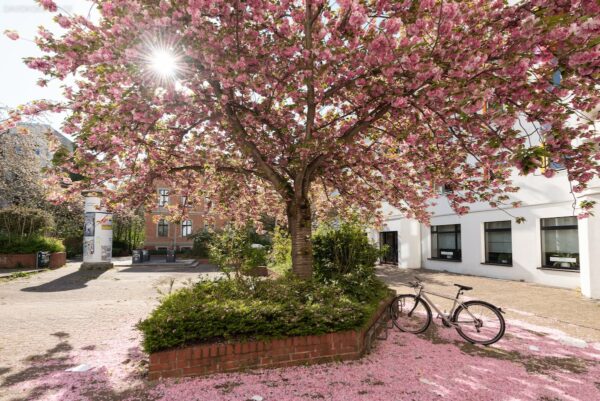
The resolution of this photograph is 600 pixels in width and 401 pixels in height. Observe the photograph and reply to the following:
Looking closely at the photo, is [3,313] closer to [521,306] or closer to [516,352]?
[516,352]

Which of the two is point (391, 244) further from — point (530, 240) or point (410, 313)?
point (410, 313)

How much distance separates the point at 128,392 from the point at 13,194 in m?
22.9

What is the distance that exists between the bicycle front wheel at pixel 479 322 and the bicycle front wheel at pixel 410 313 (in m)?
0.57

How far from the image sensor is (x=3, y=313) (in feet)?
28.8

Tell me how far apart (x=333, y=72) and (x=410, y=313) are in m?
4.94

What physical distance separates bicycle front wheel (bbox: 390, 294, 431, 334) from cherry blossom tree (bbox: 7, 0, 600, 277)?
6.51ft

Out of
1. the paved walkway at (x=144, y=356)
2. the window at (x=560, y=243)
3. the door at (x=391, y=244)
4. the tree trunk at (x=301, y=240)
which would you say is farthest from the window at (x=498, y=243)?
the tree trunk at (x=301, y=240)

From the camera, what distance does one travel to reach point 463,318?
6262mm

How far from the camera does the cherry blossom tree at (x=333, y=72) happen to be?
4488 mm

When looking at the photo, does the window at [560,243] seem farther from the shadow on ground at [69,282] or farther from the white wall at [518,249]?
the shadow on ground at [69,282]

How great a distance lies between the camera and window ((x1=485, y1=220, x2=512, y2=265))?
50.9 ft

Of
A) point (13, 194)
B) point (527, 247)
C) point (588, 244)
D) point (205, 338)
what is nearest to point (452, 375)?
point (205, 338)

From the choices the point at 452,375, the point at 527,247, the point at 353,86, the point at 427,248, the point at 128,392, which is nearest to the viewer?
the point at 128,392

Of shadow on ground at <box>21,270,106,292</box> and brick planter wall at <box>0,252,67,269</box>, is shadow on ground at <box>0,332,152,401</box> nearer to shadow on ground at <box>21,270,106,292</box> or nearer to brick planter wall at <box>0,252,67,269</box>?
shadow on ground at <box>21,270,106,292</box>
